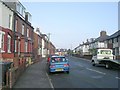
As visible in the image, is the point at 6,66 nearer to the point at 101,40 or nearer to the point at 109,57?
the point at 109,57

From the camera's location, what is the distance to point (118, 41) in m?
58.7

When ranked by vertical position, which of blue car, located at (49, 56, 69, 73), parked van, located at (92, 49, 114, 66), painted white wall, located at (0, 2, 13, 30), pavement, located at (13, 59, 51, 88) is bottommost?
pavement, located at (13, 59, 51, 88)

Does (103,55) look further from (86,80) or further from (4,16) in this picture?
(86,80)

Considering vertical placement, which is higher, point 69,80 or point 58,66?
point 58,66

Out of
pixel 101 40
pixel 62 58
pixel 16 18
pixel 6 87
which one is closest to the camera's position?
pixel 6 87

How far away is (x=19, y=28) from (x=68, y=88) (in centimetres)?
2139

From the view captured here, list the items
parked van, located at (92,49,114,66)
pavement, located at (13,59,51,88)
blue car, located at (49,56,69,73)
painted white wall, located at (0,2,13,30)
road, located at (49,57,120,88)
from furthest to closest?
parked van, located at (92,49,114,66) → painted white wall, located at (0,2,13,30) → blue car, located at (49,56,69,73) → pavement, located at (13,59,51,88) → road, located at (49,57,120,88)

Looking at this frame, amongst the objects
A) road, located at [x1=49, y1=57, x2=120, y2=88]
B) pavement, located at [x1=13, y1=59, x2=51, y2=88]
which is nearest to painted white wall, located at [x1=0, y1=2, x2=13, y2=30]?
pavement, located at [x1=13, y1=59, x2=51, y2=88]

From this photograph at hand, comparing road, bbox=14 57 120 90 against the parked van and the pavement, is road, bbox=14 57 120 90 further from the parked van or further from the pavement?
the parked van

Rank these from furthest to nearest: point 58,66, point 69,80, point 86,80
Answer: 1. point 58,66
2. point 69,80
3. point 86,80

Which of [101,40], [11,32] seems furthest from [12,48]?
[101,40]

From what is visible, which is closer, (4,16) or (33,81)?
(33,81)

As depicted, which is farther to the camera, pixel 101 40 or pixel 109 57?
pixel 101 40

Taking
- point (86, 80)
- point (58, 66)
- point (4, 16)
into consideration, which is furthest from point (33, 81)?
point (4, 16)
